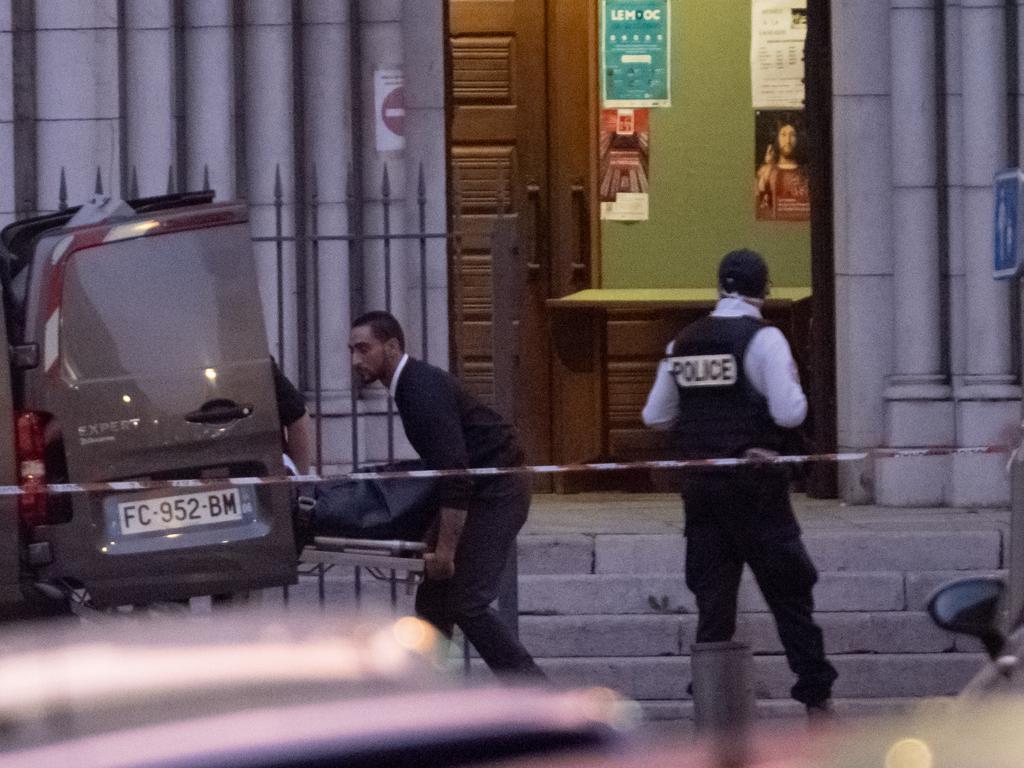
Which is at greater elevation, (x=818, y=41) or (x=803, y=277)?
(x=818, y=41)

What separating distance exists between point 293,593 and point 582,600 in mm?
1467

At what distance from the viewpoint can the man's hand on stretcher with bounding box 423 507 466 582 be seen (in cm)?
798

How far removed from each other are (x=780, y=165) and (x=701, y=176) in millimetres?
500

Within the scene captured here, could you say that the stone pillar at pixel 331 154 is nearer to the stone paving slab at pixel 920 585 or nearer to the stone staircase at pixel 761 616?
the stone staircase at pixel 761 616

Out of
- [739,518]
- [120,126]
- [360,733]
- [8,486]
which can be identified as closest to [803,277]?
[120,126]

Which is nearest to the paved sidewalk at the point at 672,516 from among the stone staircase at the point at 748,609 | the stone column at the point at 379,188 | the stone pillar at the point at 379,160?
the stone staircase at the point at 748,609

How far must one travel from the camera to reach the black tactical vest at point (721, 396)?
26.2 ft

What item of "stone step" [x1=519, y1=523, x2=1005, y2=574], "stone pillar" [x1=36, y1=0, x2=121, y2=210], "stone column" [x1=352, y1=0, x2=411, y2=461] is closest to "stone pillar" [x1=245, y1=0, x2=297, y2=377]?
"stone column" [x1=352, y1=0, x2=411, y2=461]

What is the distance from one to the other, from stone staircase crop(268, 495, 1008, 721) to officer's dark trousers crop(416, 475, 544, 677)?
1.20m

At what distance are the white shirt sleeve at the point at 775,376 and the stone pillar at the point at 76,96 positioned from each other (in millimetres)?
4948

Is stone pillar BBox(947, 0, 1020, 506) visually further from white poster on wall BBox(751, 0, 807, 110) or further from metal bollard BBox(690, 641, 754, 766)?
metal bollard BBox(690, 641, 754, 766)

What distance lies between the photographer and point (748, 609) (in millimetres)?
9945

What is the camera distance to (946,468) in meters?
11.4

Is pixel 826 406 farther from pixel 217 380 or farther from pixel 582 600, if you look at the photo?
pixel 217 380
